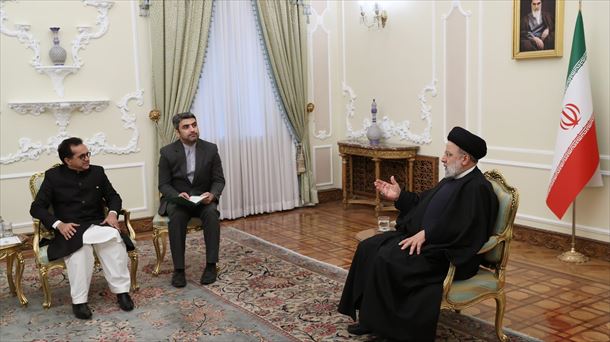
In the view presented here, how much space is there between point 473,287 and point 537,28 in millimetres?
2921

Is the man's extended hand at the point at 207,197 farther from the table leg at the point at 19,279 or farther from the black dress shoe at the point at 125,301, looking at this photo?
the table leg at the point at 19,279

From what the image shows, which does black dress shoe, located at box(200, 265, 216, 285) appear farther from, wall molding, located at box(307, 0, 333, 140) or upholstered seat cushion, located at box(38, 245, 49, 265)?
wall molding, located at box(307, 0, 333, 140)

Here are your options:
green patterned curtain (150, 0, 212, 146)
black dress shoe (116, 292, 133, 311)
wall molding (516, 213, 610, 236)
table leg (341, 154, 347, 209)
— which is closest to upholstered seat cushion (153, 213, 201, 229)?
black dress shoe (116, 292, 133, 311)

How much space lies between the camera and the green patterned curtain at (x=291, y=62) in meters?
7.04

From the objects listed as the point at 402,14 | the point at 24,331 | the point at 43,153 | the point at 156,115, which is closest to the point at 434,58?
the point at 402,14

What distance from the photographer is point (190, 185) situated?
16.5 feet

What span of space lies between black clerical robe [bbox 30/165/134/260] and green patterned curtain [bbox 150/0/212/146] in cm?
205

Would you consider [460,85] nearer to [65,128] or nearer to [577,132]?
[577,132]

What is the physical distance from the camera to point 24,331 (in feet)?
12.5

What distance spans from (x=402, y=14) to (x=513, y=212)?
3.90 metres

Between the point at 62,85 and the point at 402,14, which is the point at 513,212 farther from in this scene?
the point at 62,85

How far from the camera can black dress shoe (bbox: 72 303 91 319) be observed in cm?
397

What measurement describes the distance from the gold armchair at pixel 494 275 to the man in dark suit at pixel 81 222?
213cm

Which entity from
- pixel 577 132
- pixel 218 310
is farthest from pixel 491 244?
pixel 577 132
